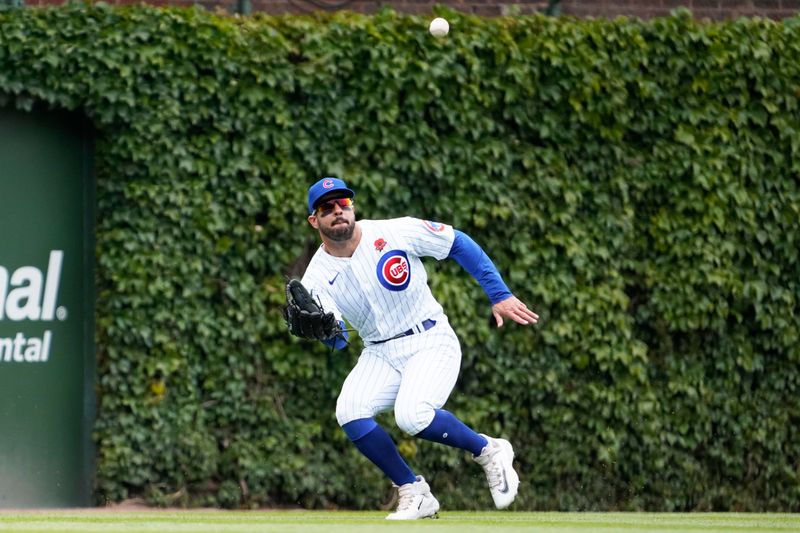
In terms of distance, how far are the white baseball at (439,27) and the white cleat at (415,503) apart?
368 centimetres

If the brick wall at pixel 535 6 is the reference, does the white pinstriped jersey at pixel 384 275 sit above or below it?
below

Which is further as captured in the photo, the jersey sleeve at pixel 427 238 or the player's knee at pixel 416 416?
the jersey sleeve at pixel 427 238

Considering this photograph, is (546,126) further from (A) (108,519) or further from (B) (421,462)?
(A) (108,519)

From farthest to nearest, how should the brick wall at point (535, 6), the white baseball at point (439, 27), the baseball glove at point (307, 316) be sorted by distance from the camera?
the brick wall at point (535, 6) → the white baseball at point (439, 27) → the baseball glove at point (307, 316)

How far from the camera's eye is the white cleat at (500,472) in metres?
7.39

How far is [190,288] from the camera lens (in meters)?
9.77

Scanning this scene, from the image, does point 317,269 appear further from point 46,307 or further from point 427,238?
point 46,307

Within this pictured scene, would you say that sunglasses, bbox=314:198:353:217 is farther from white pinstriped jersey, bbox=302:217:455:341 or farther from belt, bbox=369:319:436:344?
belt, bbox=369:319:436:344

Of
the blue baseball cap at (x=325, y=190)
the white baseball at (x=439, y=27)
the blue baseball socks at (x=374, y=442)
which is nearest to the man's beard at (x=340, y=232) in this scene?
the blue baseball cap at (x=325, y=190)

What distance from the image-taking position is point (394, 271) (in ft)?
24.7

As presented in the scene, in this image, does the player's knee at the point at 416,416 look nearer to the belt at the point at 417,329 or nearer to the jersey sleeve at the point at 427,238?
the belt at the point at 417,329

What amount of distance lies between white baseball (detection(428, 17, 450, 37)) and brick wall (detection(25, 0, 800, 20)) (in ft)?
1.19

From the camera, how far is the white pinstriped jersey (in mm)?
7543

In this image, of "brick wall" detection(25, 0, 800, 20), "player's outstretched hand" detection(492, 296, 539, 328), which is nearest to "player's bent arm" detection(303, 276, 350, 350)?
"player's outstretched hand" detection(492, 296, 539, 328)
